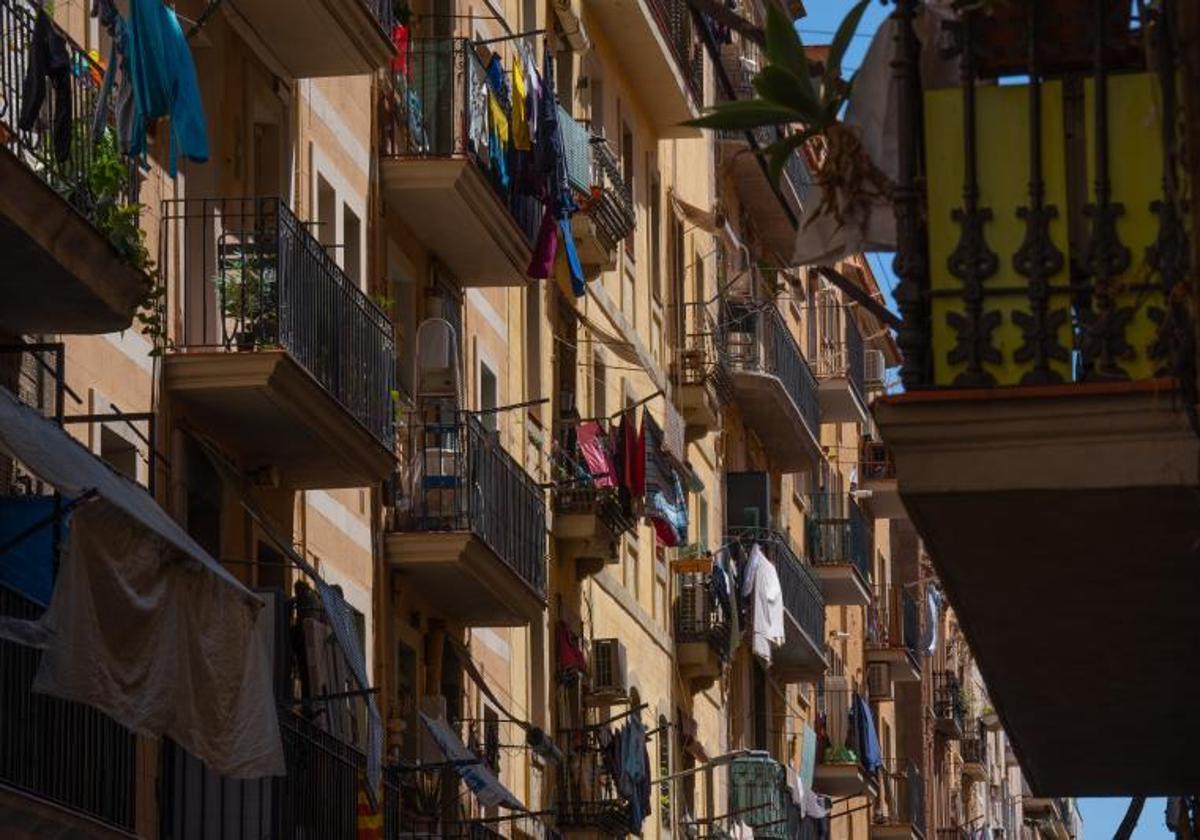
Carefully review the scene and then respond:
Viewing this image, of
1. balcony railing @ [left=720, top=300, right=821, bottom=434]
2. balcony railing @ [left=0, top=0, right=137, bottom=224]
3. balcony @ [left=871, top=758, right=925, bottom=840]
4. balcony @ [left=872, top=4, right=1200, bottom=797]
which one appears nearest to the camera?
balcony @ [left=872, top=4, right=1200, bottom=797]

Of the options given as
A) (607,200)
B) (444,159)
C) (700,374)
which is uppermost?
(700,374)

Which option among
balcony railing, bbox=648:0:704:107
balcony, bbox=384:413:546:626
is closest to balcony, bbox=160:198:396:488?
balcony, bbox=384:413:546:626

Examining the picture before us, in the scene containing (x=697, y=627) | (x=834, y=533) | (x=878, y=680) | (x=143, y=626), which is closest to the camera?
(x=143, y=626)

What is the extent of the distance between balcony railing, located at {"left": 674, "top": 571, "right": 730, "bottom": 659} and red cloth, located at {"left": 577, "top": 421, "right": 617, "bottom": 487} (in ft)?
22.2

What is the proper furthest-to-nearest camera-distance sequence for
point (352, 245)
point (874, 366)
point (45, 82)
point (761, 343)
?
point (874, 366)
point (761, 343)
point (352, 245)
point (45, 82)

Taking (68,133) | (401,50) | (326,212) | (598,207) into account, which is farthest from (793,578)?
(68,133)

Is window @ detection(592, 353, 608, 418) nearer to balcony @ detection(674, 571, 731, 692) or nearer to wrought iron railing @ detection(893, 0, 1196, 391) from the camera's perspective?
balcony @ detection(674, 571, 731, 692)

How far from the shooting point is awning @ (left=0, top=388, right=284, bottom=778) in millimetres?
16609

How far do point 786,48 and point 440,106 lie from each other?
57.4 ft

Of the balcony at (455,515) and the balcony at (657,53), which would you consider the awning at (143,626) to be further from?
the balcony at (657,53)

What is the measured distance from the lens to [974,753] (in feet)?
256

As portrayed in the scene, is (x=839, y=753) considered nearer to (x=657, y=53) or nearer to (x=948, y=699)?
(x=948, y=699)

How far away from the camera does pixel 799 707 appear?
53.2 meters

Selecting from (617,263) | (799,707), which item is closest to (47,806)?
(617,263)
